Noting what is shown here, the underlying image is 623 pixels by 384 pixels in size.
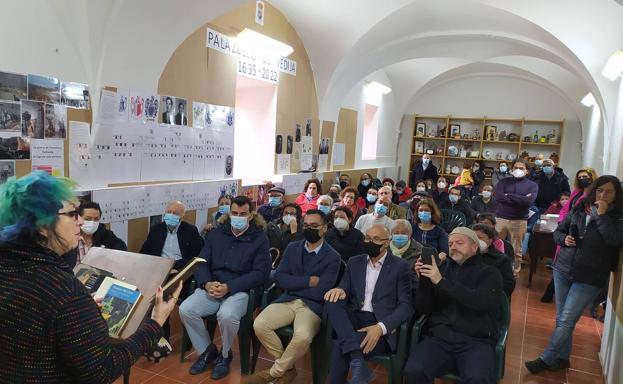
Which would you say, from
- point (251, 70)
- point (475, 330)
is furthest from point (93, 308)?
point (251, 70)

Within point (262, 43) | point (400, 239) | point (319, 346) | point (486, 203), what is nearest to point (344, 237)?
point (400, 239)

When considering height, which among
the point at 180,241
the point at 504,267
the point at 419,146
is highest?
the point at 419,146

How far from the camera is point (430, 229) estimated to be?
464cm

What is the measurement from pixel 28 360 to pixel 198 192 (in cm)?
416

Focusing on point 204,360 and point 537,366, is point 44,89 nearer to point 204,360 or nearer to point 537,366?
point 204,360

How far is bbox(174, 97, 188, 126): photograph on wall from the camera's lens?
16.6 feet

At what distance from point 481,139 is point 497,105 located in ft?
3.28

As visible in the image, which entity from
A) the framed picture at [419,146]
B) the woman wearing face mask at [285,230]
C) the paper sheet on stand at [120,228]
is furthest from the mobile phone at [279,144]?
the framed picture at [419,146]

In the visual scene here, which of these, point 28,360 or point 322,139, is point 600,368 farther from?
point 322,139

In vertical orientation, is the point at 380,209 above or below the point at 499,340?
above

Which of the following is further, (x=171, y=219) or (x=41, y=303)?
(x=171, y=219)

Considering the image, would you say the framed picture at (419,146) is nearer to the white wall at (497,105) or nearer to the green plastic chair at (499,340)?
the white wall at (497,105)

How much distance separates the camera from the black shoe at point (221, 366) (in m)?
3.47

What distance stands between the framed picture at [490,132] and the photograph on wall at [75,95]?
1070 cm
